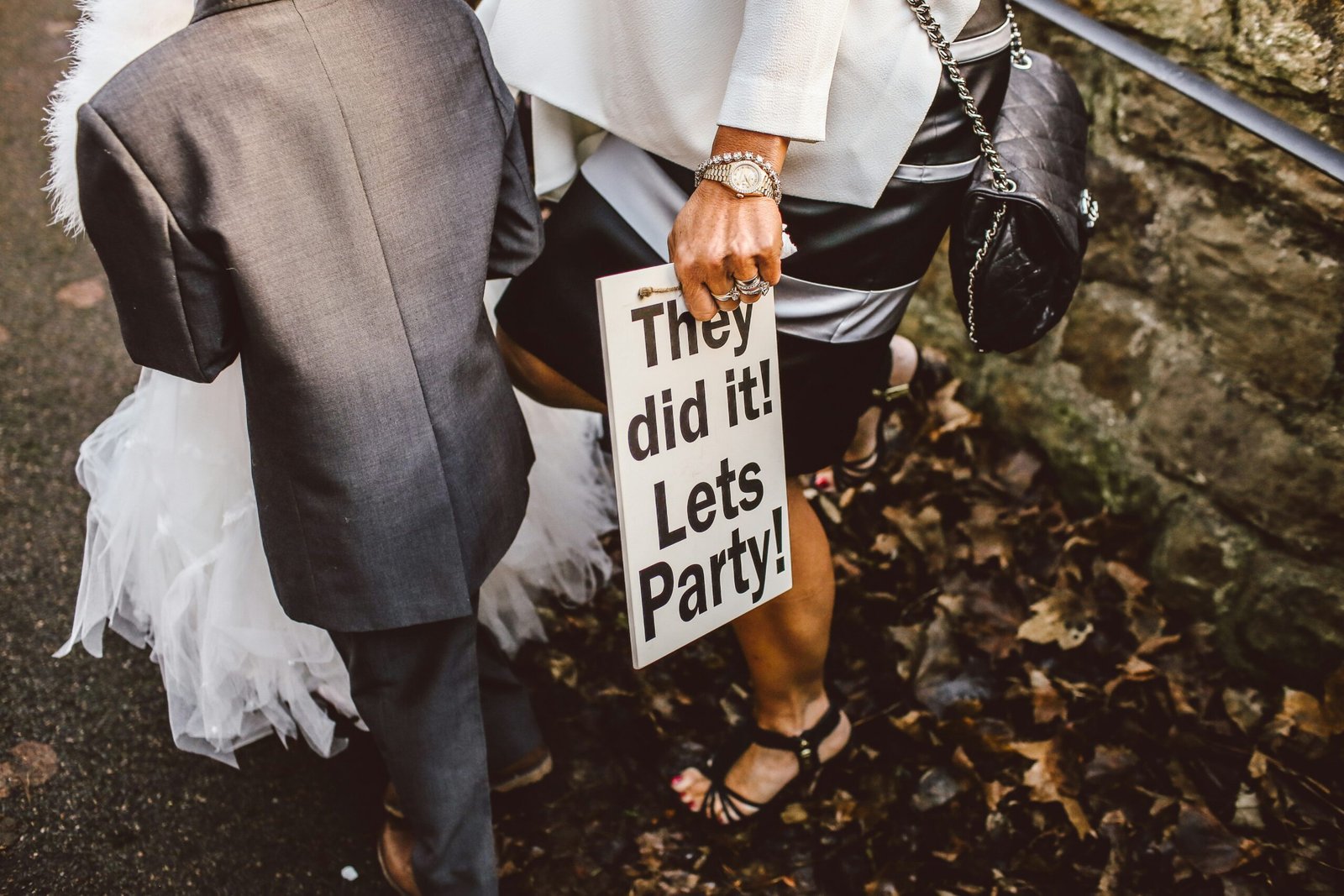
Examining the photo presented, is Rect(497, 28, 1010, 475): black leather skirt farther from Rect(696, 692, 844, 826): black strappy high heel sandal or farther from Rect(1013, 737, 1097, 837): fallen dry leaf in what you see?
Rect(1013, 737, 1097, 837): fallen dry leaf

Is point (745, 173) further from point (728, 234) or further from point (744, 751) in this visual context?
point (744, 751)

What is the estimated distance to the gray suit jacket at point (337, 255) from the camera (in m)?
1.02

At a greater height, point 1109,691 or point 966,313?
point 966,313

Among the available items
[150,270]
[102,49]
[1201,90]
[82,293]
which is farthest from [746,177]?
[82,293]

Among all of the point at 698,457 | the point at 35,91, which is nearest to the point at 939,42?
the point at 698,457

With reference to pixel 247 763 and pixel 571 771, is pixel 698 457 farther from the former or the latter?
pixel 247 763

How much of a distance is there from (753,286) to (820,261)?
0.17 metres

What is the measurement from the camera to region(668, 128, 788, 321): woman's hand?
3.80 feet

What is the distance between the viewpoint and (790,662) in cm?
171

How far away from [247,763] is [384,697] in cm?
62

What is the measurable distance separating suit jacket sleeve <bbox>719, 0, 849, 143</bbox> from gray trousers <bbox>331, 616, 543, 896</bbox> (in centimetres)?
80

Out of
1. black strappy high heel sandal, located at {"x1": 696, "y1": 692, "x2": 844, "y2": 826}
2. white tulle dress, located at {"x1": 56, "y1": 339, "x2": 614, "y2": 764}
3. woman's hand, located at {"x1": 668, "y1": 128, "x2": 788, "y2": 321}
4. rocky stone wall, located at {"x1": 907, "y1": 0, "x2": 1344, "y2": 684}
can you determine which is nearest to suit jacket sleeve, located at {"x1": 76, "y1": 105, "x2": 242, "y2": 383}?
white tulle dress, located at {"x1": 56, "y1": 339, "x2": 614, "y2": 764}

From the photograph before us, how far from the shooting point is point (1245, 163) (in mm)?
1831

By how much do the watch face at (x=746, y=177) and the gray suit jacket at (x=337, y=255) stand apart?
1.03ft
